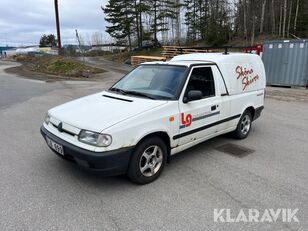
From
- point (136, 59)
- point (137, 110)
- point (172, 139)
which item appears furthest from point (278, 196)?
point (136, 59)

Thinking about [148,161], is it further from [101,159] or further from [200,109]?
[200,109]

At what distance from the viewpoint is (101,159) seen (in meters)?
2.91

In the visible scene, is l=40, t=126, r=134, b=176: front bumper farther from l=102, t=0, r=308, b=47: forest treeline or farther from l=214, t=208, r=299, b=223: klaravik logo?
l=102, t=0, r=308, b=47: forest treeline

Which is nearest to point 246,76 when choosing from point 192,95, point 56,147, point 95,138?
point 192,95

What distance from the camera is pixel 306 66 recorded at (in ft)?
39.3

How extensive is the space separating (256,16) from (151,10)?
15709mm

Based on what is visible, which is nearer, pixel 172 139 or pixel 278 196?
pixel 278 196

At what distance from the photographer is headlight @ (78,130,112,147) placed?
2927mm

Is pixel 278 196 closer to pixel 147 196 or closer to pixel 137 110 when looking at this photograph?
pixel 147 196

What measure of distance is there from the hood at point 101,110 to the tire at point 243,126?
2332 millimetres

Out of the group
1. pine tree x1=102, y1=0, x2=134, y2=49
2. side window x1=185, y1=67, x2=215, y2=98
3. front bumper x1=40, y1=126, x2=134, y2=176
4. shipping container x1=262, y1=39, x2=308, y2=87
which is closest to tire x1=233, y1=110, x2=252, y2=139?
side window x1=185, y1=67, x2=215, y2=98

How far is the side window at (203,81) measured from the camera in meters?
3.96

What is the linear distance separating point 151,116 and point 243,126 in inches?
112

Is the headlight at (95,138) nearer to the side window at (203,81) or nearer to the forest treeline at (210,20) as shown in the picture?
the side window at (203,81)
